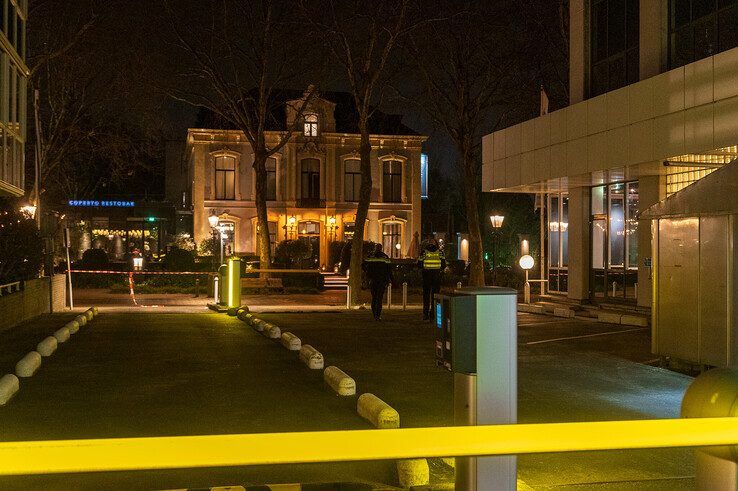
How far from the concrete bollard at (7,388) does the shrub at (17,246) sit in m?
10.9

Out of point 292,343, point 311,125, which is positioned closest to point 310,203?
point 311,125

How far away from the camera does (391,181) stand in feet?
183

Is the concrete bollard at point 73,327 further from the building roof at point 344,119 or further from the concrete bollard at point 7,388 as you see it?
the building roof at point 344,119

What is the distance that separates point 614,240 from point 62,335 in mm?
13472

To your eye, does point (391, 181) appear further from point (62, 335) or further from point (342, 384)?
point (342, 384)

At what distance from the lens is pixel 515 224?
225 feet

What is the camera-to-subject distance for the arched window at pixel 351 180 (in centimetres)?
5506

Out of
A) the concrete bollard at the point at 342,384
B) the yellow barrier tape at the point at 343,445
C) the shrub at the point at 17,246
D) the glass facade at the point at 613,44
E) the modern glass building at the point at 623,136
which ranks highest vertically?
the glass facade at the point at 613,44

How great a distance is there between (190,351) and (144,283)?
25393mm

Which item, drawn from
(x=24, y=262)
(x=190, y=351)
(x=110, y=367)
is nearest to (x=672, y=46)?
(x=190, y=351)

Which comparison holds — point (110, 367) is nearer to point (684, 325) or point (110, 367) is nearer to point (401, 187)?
point (684, 325)

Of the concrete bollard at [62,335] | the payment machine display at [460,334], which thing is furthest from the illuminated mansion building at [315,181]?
the payment machine display at [460,334]

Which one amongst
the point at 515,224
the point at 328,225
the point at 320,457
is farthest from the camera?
the point at 515,224

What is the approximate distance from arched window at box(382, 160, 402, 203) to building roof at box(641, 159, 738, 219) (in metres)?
43.0
